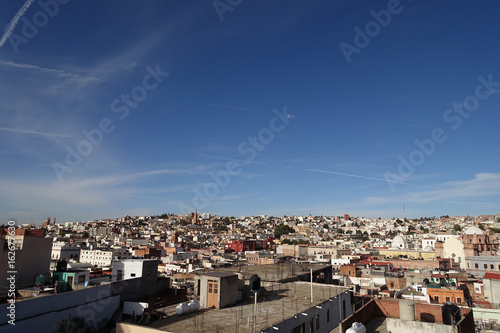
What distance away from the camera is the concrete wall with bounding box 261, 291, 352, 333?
12.1m

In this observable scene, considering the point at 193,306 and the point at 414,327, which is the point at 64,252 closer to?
the point at 193,306

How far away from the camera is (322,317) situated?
15.2 m

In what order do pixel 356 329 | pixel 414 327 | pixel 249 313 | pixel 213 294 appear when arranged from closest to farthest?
pixel 356 329 < pixel 414 327 < pixel 249 313 < pixel 213 294

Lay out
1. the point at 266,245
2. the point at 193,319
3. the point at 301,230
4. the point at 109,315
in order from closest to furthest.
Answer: the point at 193,319 → the point at 109,315 → the point at 266,245 → the point at 301,230

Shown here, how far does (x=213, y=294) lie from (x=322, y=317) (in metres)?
5.19

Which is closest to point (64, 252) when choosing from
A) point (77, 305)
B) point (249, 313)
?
point (77, 305)

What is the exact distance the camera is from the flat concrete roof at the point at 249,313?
11.3 meters

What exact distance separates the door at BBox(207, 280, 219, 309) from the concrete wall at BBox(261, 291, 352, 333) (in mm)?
3287

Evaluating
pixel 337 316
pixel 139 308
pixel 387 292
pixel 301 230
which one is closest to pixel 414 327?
pixel 337 316

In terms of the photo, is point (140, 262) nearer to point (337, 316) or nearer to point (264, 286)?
point (264, 286)

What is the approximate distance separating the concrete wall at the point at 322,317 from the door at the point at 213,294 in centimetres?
329

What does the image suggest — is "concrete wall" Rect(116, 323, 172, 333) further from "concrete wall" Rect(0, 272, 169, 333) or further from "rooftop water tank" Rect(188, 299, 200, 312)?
"concrete wall" Rect(0, 272, 169, 333)

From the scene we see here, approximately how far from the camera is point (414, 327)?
11.3m

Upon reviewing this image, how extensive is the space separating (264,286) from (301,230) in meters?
133
